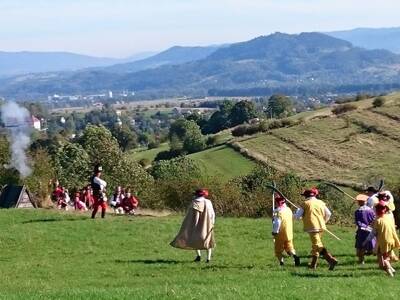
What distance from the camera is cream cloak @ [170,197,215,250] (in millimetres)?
21984

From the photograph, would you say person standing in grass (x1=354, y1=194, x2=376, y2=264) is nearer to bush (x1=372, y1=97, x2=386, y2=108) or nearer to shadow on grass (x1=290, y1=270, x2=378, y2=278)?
shadow on grass (x1=290, y1=270, x2=378, y2=278)

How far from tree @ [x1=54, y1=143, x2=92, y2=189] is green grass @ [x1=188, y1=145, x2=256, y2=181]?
46.9 feet

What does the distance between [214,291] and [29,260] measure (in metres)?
9.77

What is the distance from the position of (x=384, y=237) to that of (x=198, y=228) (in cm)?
577

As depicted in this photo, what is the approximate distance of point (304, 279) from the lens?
17.8 m

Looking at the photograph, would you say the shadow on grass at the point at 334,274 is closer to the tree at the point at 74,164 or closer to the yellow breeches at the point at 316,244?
the yellow breeches at the point at 316,244

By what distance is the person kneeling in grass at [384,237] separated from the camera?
18922 mm

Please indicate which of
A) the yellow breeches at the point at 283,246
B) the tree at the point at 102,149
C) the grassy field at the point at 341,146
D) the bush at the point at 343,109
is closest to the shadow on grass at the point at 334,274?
the yellow breeches at the point at 283,246

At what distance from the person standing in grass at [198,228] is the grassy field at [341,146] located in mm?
55846

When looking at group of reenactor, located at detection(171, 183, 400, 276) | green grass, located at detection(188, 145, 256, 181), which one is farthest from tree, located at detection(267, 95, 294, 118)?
group of reenactor, located at detection(171, 183, 400, 276)

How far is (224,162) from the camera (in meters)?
92.7

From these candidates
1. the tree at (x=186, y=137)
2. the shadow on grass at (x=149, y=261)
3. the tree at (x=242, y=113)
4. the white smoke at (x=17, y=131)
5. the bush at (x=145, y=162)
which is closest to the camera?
the shadow on grass at (x=149, y=261)

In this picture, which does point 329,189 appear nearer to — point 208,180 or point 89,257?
point 208,180

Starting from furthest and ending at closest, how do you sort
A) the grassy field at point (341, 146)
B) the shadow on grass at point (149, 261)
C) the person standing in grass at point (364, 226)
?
the grassy field at point (341, 146)
the shadow on grass at point (149, 261)
the person standing in grass at point (364, 226)
